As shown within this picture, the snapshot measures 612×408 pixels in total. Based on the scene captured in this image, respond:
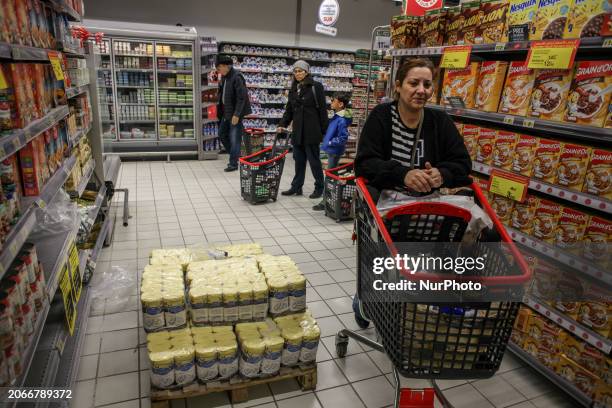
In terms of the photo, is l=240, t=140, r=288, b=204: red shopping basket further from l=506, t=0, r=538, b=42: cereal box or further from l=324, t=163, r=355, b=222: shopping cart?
l=506, t=0, r=538, b=42: cereal box

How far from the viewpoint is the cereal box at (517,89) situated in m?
2.61

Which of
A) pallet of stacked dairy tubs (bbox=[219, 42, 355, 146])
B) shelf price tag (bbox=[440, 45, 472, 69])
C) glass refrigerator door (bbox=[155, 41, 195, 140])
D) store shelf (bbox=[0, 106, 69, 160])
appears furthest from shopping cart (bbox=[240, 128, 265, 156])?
store shelf (bbox=[0, 106, 69, 160])

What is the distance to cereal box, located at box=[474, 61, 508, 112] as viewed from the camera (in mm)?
2820

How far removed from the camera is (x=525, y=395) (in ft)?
8.30

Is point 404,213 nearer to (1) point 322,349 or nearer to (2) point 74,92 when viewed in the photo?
(1) point 322,349

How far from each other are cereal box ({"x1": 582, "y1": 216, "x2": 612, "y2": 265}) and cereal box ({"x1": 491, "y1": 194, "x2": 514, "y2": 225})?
529mm

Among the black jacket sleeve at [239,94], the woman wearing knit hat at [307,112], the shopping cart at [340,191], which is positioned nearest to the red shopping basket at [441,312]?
the shopping cart at [340,191]

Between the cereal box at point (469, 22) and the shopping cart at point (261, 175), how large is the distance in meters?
2.99

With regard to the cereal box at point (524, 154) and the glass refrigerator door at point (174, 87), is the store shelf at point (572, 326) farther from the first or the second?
the glass refrigerator door at point (174, 87)

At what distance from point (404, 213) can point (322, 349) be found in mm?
1404

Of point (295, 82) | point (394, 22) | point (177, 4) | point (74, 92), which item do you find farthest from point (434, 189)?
point (177, 4)

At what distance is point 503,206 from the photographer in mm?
2852

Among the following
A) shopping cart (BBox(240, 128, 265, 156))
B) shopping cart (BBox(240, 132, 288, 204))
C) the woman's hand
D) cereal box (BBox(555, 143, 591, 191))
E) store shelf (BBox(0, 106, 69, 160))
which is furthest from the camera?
shopping cart (BBox(240, 128, 265, 156))

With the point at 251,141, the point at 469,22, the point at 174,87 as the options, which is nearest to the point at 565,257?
the point at 469,22
